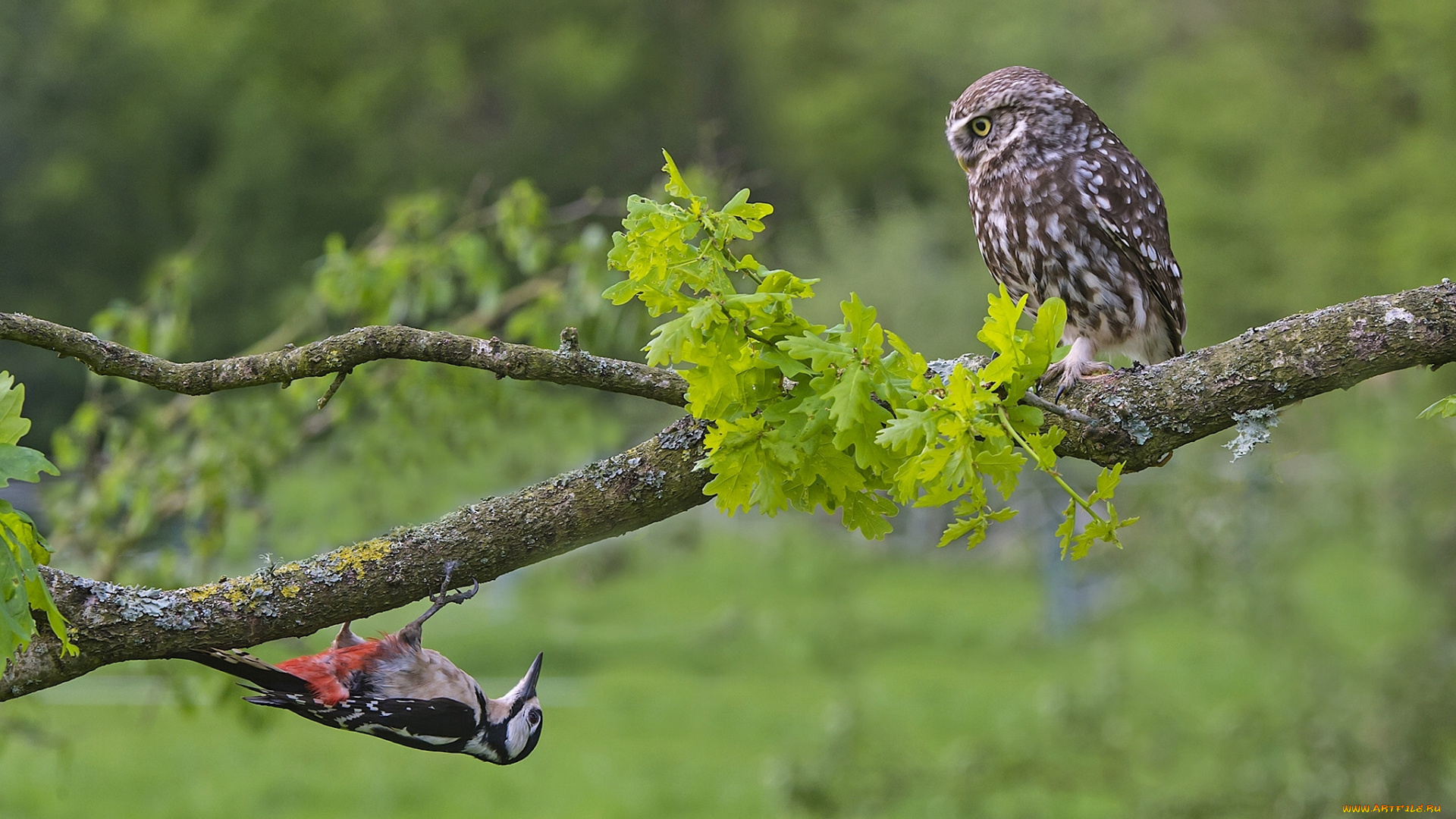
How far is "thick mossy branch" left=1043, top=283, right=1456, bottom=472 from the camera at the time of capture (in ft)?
6.34

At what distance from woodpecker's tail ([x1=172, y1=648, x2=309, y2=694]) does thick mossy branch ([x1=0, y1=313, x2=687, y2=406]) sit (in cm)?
39

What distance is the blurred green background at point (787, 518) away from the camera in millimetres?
5711

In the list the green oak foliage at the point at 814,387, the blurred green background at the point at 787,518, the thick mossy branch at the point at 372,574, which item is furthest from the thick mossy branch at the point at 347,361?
the blurred green background at the point at 787,518

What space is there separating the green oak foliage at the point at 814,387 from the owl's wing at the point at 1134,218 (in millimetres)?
1530

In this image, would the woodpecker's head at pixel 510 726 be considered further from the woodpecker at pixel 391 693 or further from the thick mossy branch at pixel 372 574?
the thick mossy branch at pixel 372 574

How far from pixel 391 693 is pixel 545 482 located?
0.62 metres

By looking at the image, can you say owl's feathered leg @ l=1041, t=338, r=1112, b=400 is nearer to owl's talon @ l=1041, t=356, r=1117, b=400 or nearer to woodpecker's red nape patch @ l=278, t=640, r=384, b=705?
owl's talon @ l=1041, t=356, r=1117, b=400

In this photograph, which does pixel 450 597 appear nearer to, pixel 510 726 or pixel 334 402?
pixel 510 726

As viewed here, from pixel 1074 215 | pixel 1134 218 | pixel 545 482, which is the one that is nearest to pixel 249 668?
pixel 545 482

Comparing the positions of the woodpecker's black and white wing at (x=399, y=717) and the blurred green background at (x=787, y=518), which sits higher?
the blurred green background at (x=787, y=518)

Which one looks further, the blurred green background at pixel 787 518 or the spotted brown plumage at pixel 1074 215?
the blurred green background at pixel 787 518

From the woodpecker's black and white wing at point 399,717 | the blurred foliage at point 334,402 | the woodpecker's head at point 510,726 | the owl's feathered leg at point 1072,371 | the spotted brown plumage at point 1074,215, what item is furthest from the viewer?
the blurred foliage at point 334,402

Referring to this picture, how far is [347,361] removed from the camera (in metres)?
1.84

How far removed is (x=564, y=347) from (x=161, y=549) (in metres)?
2.99
